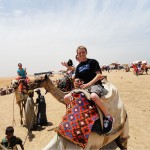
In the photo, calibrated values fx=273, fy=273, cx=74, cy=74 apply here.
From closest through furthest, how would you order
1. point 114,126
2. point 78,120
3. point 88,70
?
point 78,120 < point 88,70 < point 114,126

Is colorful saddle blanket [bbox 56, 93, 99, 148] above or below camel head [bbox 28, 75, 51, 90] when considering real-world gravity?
below

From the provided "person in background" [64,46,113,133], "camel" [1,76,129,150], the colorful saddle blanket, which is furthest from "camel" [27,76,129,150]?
"person in background" [64,46,113,133]

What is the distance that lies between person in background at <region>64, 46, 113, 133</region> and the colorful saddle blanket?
0.20 meters

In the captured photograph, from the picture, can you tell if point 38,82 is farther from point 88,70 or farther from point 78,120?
point 78,120

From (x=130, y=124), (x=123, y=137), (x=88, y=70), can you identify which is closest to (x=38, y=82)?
(x=88, y=70)

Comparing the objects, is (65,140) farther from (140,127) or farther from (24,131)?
(24,131)

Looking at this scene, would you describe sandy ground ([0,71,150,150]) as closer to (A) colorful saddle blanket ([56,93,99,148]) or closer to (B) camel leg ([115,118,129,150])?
(B) camel leg ([115,118,129,150])

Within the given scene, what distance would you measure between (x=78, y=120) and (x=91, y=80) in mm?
1037

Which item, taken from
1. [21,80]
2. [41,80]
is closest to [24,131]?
[21,80]

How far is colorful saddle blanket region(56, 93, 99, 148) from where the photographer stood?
4.56 metres

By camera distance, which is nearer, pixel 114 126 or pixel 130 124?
pixel 114 126

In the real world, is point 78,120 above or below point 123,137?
above

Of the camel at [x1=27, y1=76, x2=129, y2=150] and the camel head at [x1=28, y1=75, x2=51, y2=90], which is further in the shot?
the camel head at [x1=28, y1=75, x2=51, y2=90]

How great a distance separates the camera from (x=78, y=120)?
479cm
